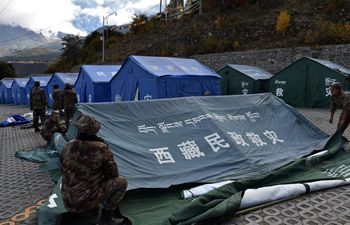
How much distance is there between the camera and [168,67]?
13047mm

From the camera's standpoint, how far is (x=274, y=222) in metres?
3.66

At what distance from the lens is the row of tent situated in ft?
40.7

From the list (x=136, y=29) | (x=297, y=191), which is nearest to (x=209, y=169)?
(x=297, y=191)

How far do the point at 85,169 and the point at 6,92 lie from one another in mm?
29004

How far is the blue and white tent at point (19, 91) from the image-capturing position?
24.5 m

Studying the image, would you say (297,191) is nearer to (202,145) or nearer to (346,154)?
(202,145)

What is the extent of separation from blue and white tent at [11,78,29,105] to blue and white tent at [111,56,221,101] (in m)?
13.1

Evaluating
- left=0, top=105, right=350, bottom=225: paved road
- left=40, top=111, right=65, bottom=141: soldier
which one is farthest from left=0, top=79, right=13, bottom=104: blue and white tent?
left=0, top=105, right=350, bottom=225: paved road

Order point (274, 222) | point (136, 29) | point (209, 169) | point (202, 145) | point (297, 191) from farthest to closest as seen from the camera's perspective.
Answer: point (136, 29), point (202, 145), point (209, 169), point (297, 191), point (274, 222)

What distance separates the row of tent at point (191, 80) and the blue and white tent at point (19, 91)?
222 inches

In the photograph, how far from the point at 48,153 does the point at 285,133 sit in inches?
189

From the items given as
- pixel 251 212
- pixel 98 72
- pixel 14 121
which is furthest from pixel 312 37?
pixel 251 212

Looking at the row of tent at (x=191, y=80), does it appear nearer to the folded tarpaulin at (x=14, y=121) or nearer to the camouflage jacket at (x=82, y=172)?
the folded tarpaulin at (x=14, y=121)

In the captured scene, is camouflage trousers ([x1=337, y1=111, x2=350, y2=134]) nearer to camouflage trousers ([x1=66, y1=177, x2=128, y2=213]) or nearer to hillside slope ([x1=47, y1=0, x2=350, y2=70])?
camouflage trousers ([x1=66, y1=177, x2=128, y2=213])
